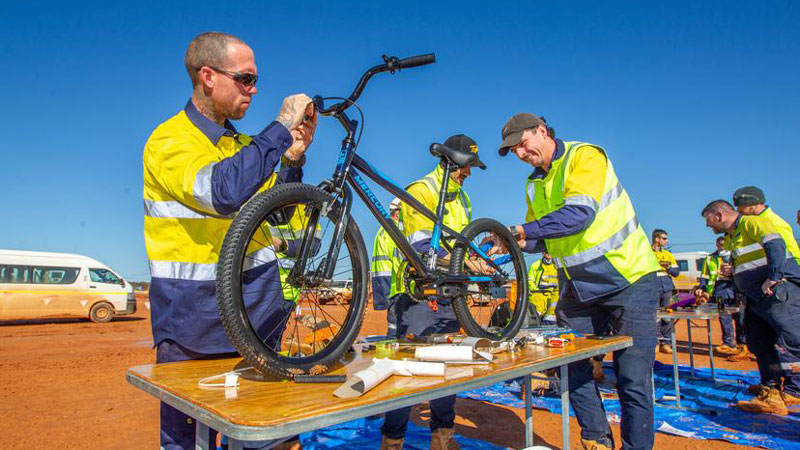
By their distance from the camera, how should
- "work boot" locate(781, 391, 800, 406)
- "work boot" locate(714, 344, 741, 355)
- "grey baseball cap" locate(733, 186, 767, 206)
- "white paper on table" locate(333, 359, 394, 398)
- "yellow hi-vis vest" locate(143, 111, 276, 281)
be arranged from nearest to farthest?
1. "white paper on table" locate(333, 359, 394, 398)
2. "yellow hi-vis vest" locate(143, 111, 276, 281)
3. "work boot" locate(781, 391, 800, 406)
4. "grey baseball cap" locate(733, 186, 767, 206)
5. "work boot" locate(714, 344, 741, 355)

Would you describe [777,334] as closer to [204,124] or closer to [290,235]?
[290,235]

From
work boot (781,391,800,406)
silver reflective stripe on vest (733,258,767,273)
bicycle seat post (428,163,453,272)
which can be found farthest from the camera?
silver reflective stripe on vest (733,258,767,273)

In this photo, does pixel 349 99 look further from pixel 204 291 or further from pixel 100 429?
pixel 100 429

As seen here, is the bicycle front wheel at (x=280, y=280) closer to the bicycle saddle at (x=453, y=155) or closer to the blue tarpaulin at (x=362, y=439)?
the bicycle saddle at (x=453, y=155)

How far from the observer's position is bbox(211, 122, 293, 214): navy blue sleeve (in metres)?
1.82

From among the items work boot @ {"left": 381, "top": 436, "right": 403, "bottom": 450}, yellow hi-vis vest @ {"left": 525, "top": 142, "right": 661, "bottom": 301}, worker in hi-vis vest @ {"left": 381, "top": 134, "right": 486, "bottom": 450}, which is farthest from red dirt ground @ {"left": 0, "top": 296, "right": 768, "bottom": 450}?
yellow hi-vis vest @ {"left": 525, "top": 142, "right": 661, "bottom": 301}

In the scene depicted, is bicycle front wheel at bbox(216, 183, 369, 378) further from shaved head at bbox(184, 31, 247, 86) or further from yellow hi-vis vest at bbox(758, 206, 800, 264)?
yellow hi-vis vest at bbox(758, 206, 800, 264)

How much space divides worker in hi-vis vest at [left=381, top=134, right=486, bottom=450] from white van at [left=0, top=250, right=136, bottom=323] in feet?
55.1

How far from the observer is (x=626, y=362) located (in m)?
3.16

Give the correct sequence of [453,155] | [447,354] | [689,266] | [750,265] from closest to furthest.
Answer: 1. [447,354]
2. [453,155]
3. [750,265]
4. [689,266]

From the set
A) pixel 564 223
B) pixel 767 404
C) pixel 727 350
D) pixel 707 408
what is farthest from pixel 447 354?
pixel 727 350

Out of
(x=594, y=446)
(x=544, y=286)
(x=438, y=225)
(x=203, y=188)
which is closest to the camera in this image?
(x=203, y=188)

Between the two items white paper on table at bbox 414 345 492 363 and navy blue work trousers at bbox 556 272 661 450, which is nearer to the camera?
white paper on table at bbox 414 345 492 363

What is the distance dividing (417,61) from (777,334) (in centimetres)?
536
